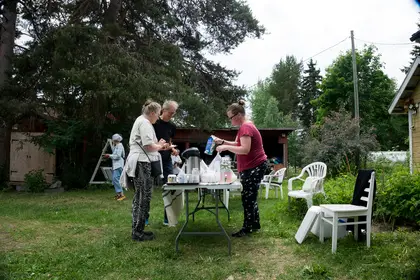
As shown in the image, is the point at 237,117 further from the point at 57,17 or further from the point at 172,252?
the point at 57,17

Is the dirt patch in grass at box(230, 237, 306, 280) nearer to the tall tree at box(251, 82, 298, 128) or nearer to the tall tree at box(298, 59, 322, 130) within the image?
the tall tree at box(251, 82, 298, 128)

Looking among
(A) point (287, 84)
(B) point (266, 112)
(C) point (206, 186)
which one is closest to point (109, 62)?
(C) point (206, 186)

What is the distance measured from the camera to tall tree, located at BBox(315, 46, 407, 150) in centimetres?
2398

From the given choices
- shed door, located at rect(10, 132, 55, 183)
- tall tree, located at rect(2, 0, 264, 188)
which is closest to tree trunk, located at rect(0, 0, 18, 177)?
tall tree, located at rect(2, 0, 264, 188)

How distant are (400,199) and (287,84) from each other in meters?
33.4

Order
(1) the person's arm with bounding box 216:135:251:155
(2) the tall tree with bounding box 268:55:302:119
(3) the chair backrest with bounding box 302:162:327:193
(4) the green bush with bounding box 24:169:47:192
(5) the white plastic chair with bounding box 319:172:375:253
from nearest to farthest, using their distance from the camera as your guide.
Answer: (5) the white plastic chair with bounding box 319:172:375:253 → (1) the person's arm with bounding box 216:135:251:155 → (3) the chair backrest with bounding box 302:162:327:193 → (4) the green bush with bounding box 24:169:47:192 → (2) the tall tree with bounding box 268:55:302:119

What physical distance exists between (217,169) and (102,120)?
7030 millimetres

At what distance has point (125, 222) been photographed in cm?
499

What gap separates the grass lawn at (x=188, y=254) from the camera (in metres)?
2.81

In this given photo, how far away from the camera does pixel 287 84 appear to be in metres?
36.4

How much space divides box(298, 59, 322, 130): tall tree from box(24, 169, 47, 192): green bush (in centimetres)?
2767

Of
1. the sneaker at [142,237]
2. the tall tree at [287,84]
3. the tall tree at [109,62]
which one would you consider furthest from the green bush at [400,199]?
the tall tree at [287,84]

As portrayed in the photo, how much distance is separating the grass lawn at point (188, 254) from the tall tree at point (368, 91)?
21567 millimetres

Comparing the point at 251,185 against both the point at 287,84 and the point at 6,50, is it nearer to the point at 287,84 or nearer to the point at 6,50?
the point at 6,50
